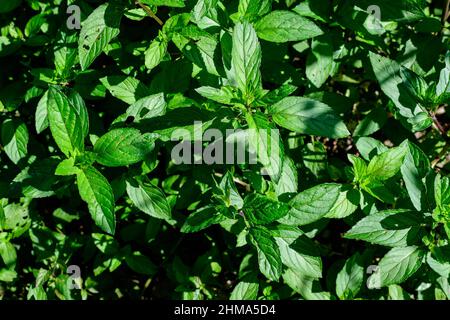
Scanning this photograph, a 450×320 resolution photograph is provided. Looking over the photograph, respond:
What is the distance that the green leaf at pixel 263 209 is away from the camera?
1.95m

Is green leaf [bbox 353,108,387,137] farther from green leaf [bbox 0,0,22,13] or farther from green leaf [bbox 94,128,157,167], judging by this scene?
green leaf [bbox 0,0,22,13]

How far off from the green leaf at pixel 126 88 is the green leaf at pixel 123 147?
1.15 ft

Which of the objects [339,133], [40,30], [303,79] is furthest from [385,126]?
[40,30]

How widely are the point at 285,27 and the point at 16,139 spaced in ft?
5.04

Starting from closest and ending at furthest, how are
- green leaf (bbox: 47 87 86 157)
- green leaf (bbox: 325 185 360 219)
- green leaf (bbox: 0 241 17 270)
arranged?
green leaf (bbox: 47 87 86 157)
green leaf (bbox: 325 185 360 219)
green leaf (bbox: 0 241 17 270)

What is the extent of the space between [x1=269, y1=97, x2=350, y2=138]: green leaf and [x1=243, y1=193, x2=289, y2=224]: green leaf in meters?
0.32

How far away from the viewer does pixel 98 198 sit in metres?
1.90

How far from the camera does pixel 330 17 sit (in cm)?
247

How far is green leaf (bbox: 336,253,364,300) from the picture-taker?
255cm

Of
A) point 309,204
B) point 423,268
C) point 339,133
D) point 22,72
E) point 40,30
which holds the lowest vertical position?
point 423,268

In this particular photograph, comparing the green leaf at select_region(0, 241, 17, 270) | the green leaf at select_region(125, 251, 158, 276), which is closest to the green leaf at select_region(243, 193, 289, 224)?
the green leaf at select_region(125, 251, 158, 276)

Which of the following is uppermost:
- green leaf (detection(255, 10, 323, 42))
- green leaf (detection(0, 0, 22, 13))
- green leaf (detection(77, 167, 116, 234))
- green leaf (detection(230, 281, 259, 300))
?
green leaf (detection(0, 0, 22, 13))
